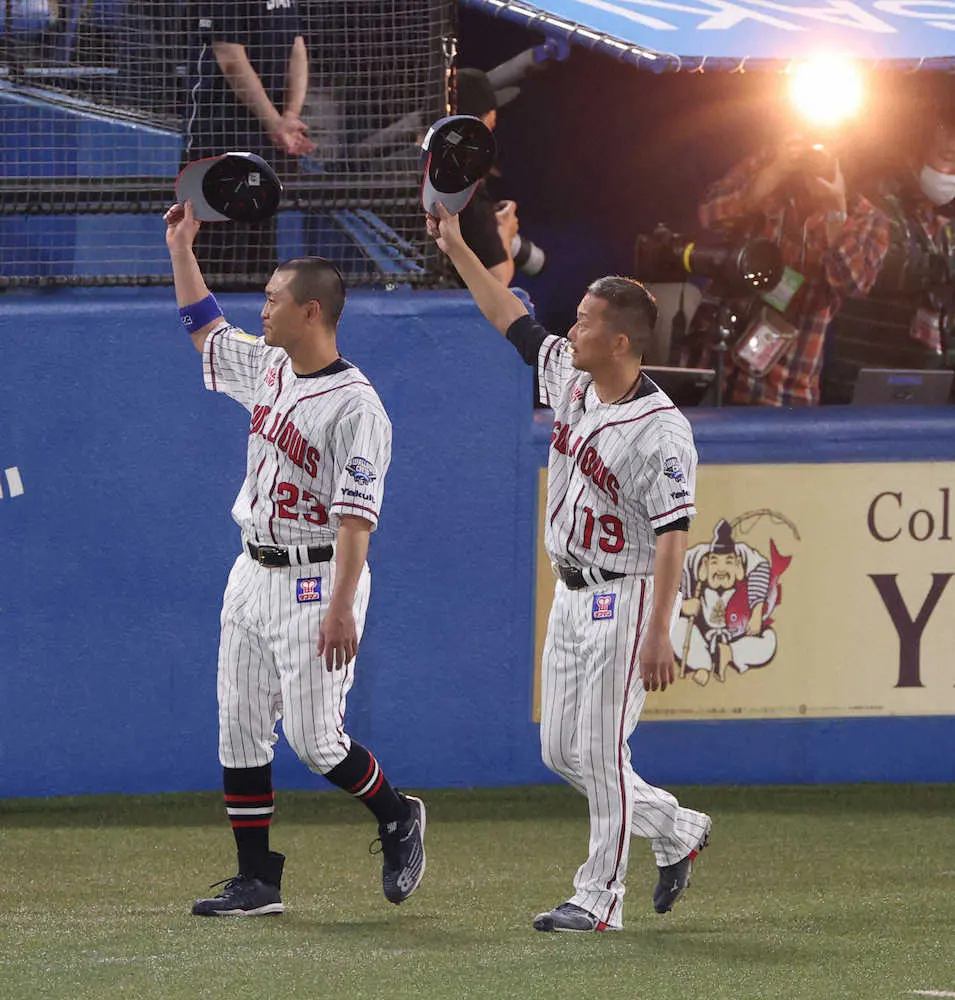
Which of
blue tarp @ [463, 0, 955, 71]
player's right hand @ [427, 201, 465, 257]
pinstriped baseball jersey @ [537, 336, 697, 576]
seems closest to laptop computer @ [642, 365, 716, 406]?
Answer: blue tarp @ [463, 0, 955, 71]

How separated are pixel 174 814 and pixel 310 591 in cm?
228

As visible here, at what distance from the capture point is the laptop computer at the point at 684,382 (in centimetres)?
794

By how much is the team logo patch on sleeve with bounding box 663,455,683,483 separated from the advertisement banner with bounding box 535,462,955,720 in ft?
8.54

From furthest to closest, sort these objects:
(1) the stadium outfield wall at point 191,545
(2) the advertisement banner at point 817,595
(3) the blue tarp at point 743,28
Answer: (2) the advertisement banner at point 817,595 → (3) the blue tarp at point 743,28 → (1) the stadium outfield wall at point 191,545

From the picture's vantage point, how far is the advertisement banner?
24.5 ft

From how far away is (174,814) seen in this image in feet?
23.5

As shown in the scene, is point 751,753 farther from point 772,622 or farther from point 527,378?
point 527,378

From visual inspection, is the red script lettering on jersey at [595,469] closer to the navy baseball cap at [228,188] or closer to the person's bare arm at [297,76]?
the navy baseball cap at [228,188]

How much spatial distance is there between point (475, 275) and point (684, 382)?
2.79 m

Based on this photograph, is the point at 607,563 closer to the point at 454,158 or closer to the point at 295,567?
the point at 295,567

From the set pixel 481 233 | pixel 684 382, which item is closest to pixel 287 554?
pixel 481 233

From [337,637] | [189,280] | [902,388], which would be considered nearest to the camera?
[337,637]

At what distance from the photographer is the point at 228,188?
18.7ft

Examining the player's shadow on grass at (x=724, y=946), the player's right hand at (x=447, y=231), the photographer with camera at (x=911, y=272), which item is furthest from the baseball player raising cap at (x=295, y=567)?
the photographer with camera at (x=911, y=272)
